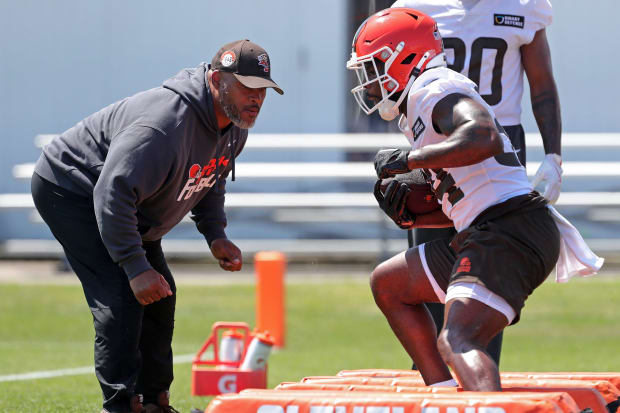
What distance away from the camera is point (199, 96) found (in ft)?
17.5

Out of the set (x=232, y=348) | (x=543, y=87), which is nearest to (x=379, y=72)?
(x=543, y=87)

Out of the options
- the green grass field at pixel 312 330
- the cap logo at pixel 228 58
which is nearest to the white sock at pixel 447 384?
the cap logo at pixel 228 58

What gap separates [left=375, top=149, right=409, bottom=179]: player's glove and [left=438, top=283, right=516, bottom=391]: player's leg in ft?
1.73

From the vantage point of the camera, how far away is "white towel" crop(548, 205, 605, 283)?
15.8 feet

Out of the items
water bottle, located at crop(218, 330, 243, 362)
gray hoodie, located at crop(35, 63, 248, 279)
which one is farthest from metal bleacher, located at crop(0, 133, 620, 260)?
gray hoodie, located at crop(35, 63, 248, 279)

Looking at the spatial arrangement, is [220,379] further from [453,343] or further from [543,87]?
[453,343]

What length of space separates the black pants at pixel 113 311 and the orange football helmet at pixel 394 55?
4.86ft

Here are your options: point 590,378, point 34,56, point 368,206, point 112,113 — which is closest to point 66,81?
point 34,56

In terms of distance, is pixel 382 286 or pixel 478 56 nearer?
pixel 382 286

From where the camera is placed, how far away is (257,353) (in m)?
7.17

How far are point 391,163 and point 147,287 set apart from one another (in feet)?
4.13

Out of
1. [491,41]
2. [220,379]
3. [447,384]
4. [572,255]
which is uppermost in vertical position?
[491,41]

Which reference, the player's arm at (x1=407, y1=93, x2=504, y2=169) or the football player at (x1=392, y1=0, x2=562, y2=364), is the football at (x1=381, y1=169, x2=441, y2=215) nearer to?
the football player at (x1=392, y1=0, x2=562, y2=364)

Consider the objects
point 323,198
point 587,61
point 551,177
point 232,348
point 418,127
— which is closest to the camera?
point 418,127
